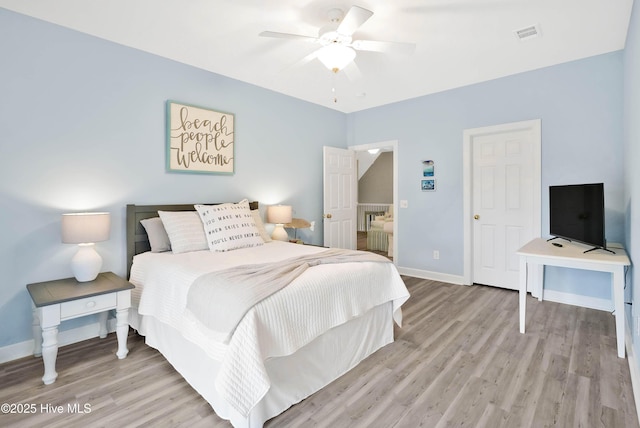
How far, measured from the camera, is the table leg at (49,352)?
2.06 m

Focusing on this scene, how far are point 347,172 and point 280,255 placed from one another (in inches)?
112

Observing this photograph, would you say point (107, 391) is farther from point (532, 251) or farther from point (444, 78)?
point (444, 78)

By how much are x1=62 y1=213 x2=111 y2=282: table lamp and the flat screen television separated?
12.7ft

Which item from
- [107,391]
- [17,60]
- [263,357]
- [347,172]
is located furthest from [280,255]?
[347,172]

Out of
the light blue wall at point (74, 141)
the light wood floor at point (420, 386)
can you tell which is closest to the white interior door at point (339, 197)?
the light blue wall at point (74, 141)

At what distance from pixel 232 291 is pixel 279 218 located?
2.35 m

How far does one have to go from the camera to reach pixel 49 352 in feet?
6.82

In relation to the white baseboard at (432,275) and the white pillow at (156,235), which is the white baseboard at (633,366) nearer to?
the white baseboard at (432,275)

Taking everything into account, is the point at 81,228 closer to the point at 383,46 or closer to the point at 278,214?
the point at 278,214

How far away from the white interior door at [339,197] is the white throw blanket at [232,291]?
2.71 metres

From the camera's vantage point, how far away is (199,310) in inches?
71.6

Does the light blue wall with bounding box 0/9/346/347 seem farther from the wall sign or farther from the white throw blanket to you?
the white throw blanket

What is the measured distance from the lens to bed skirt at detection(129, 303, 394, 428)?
1.72 m

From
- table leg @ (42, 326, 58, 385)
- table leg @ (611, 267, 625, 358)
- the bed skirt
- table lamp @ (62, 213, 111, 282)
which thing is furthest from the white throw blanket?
table leg @ (611, 267, 625, 358)
